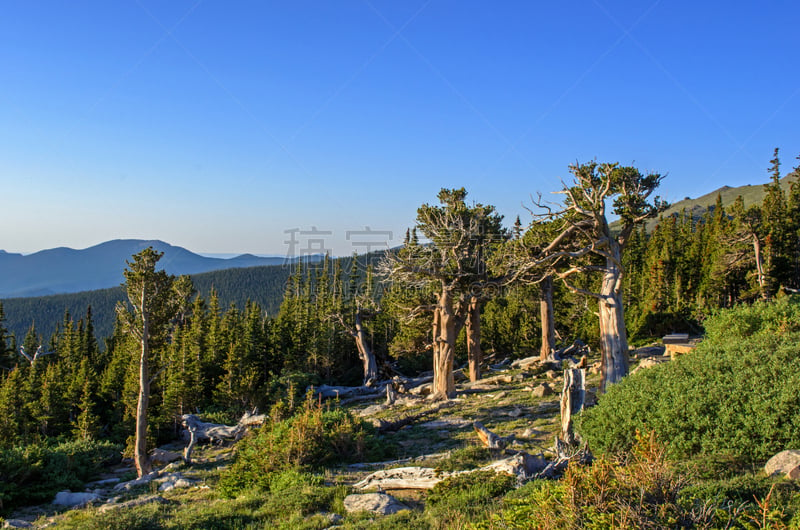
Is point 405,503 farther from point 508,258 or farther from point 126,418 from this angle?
point 126,418

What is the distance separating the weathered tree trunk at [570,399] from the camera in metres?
12.3

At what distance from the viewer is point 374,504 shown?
8.53 metres

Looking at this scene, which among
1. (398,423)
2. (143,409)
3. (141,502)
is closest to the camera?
(141,502)

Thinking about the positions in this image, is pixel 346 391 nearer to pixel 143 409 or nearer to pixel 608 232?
pixel 143 409

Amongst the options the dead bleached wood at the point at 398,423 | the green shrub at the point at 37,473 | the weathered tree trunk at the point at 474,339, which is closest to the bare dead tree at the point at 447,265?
the weathered tree trunk at the point at 474,339

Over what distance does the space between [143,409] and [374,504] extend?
14.4m

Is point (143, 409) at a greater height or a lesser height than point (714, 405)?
lesser

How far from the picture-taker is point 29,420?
1267 inches

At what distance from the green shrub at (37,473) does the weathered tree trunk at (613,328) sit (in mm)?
17766

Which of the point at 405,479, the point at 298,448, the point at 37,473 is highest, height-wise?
the point at 405,479

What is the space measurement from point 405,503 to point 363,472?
3049 millimetres

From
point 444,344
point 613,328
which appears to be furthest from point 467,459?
point 444,344

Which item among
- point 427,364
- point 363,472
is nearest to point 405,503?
point 363,472

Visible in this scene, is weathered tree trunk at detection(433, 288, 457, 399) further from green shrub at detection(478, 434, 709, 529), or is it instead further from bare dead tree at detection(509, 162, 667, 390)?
green shrub at detection(478, 434, 709, 529)
